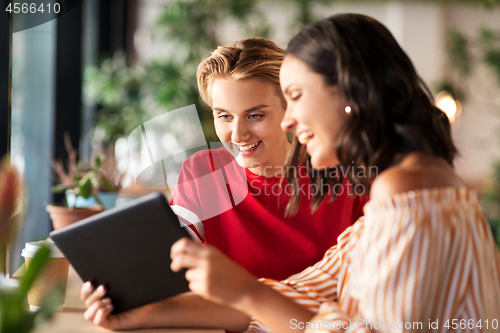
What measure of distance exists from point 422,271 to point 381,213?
0.34 feet

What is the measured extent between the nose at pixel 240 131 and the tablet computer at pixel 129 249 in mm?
477

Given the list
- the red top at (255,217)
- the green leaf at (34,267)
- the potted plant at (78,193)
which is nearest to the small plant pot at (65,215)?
the potted plant at (78,193)

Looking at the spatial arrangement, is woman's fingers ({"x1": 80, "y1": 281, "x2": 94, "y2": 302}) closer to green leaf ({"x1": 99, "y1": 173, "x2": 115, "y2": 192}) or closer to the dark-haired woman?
the dark-haired woman

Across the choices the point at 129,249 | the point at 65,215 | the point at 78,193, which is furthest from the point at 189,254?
the point at 78,193

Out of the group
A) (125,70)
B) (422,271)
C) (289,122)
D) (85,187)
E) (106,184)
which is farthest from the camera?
(125,70)

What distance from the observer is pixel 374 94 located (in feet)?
2.60

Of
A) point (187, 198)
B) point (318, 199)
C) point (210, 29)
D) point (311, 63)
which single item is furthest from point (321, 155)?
point (210, 29)

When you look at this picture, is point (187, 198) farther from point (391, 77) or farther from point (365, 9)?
point (365, 9)

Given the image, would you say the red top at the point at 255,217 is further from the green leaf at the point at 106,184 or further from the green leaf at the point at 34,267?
the green leaf at the point at 34,267

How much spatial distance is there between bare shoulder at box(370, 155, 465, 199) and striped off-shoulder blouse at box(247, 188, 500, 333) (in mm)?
13

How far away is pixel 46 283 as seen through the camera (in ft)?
3.26

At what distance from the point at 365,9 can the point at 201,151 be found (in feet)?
19.2

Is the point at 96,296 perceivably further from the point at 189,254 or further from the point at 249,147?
the point at 249,147

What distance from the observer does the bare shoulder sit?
702 mm
